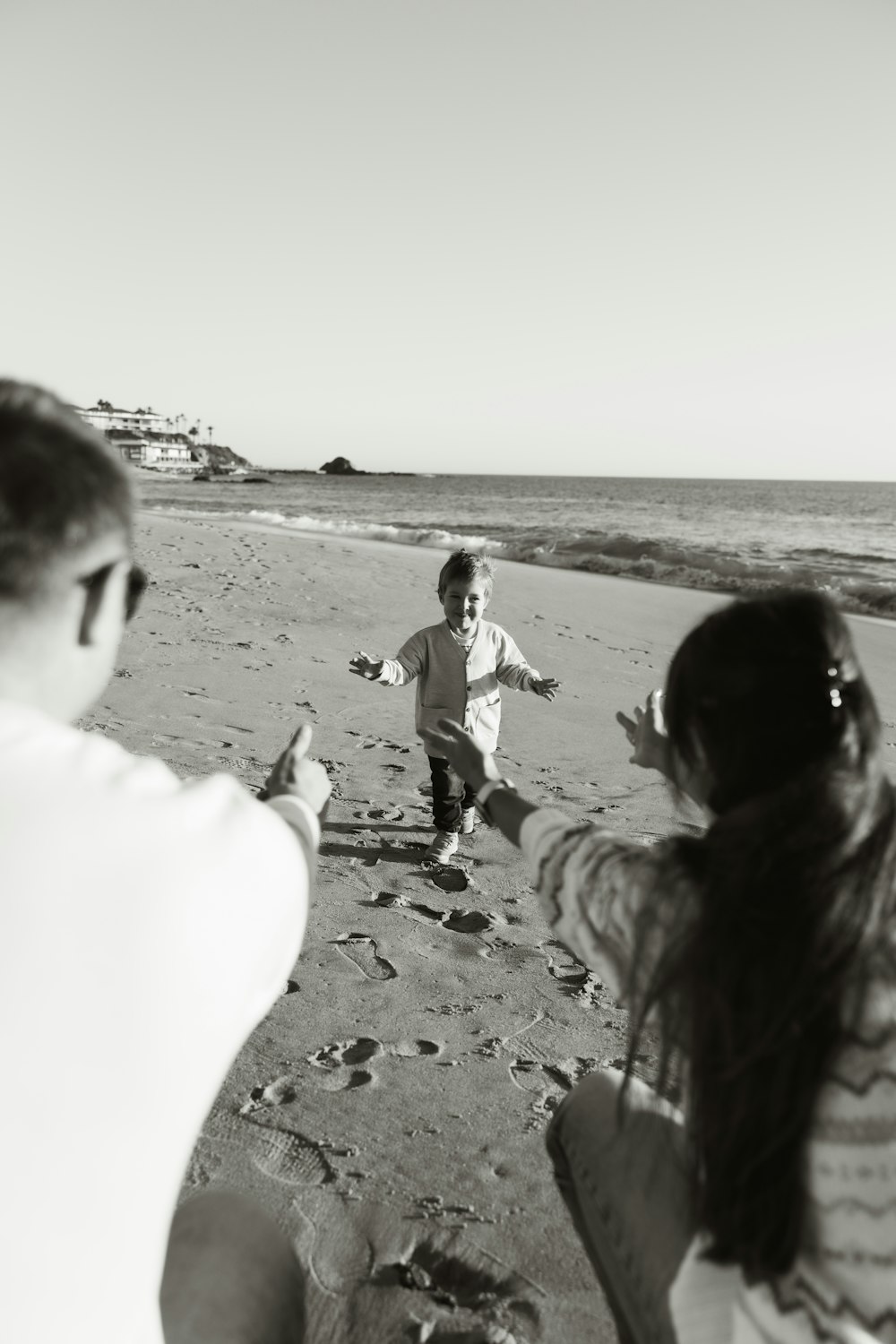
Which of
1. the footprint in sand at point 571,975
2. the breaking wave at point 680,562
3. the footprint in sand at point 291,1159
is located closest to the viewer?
the footprint in sand at point 291,1159

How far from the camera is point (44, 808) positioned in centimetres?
95

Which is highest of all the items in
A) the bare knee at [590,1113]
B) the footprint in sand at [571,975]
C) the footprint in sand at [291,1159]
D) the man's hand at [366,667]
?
the man's hand at [366,667]

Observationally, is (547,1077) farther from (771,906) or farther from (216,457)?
(216,457)

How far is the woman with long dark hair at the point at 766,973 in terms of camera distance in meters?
1.26

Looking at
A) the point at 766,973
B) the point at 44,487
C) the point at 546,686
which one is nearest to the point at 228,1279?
the point at 766,973

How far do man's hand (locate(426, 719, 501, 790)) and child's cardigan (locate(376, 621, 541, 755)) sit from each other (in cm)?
264

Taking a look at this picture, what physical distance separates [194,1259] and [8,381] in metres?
1.26

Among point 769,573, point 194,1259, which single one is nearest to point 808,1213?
point 194,1259

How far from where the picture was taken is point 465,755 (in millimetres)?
2168

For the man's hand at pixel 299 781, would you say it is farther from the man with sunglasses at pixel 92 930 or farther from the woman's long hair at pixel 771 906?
the woman's long hair at pixel 771 906

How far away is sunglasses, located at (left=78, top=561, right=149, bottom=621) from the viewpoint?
116 centimetres

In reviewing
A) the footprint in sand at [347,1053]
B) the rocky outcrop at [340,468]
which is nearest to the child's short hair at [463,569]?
the footprint in sand at [347,1053]

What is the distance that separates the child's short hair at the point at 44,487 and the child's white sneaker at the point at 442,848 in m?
3.53

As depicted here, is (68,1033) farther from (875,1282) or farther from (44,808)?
(875,1282)
